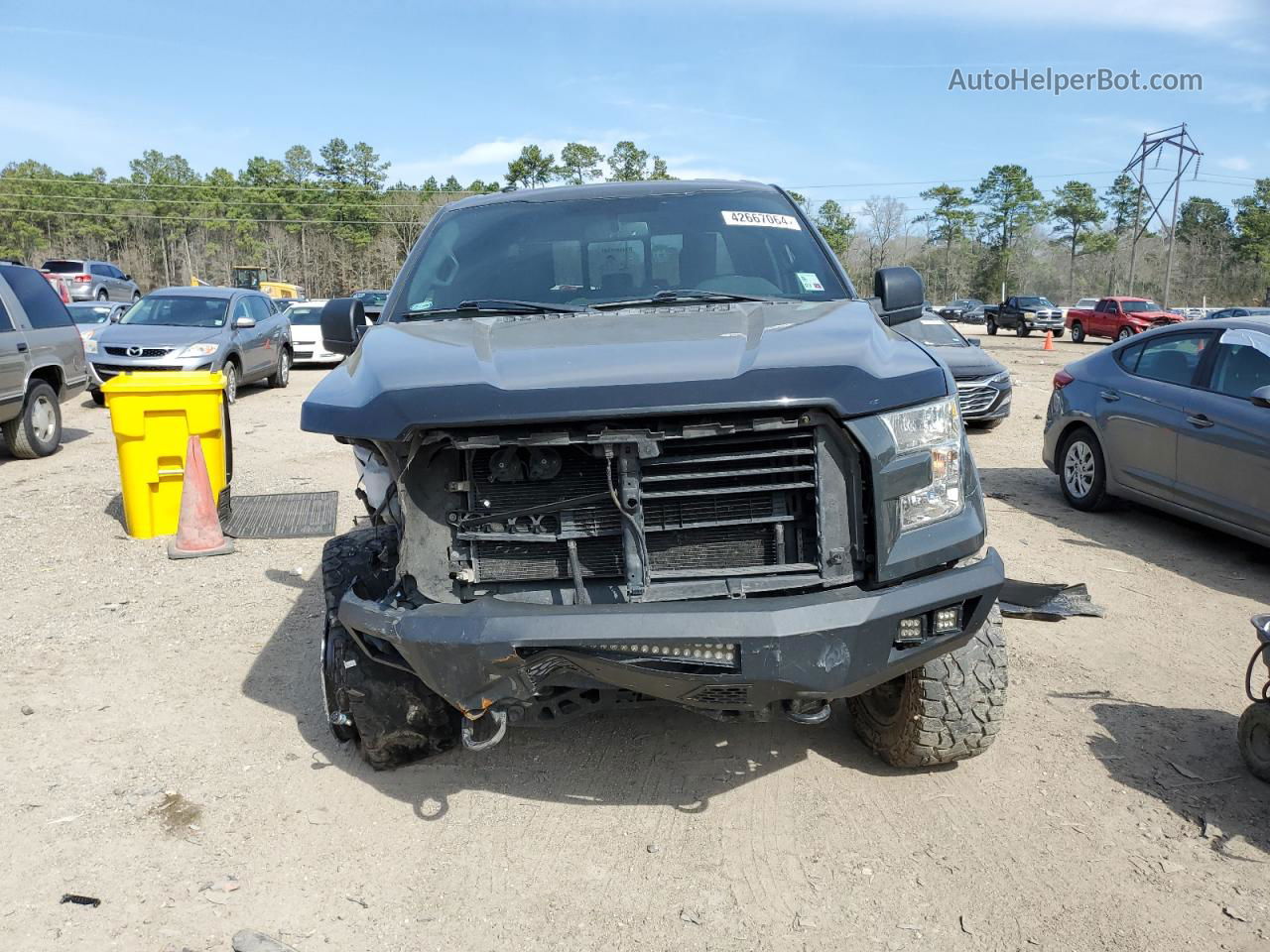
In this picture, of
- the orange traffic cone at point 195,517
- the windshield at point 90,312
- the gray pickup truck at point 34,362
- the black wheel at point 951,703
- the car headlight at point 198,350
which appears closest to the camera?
the black wheel at point 951,703

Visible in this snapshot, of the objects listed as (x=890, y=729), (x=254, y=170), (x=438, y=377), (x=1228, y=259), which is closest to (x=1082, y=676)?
(x=890, y=729)

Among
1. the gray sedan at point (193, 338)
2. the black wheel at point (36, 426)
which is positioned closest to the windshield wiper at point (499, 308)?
the black wheel at point (36, 426)

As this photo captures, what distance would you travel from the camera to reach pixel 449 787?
11.7 feet

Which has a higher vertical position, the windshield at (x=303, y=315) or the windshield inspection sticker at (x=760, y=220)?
the windshield inspection sticker at (x=760, y=220)

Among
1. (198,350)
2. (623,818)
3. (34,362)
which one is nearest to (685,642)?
(623,818)

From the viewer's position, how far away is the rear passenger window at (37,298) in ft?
33.1

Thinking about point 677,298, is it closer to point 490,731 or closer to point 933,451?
point 933,451

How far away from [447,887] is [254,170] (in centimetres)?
9397

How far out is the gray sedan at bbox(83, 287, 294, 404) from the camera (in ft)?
45.5

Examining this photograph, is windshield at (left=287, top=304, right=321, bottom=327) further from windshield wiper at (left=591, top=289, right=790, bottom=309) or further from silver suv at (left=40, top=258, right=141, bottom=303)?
windshield wiper at (left=591, top=289, right=790, bottom=309)

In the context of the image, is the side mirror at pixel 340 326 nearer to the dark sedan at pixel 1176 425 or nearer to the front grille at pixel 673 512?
the front grille at pixel 673 512

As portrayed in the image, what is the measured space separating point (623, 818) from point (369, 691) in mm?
975

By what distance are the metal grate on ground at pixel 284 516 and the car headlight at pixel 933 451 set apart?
530 centimetres

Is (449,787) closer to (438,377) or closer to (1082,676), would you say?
(438,377)
